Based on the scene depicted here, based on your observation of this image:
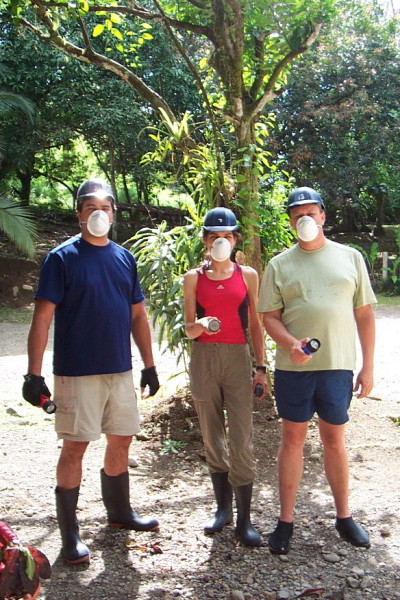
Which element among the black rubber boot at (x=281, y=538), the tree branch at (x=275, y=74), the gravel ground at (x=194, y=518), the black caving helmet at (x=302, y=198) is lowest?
Answer: the gravel ground at (x=194, y=518)

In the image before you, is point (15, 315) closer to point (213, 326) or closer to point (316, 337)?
point (213, 326)

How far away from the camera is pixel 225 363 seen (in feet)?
11.5

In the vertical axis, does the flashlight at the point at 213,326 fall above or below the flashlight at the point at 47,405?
above

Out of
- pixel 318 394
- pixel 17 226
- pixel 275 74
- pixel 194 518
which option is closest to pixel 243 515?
pixel 194 518

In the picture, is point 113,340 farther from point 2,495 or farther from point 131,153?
point 131,153

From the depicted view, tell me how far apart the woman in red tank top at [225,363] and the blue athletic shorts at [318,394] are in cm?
23

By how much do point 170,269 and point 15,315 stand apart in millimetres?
→ 7788

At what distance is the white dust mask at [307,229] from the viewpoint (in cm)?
328

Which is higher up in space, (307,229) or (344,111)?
(344,111)

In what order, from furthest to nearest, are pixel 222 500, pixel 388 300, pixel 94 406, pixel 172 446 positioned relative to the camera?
pixel 388 300 → pixel 172 446 → pixel 222 500 → pixel 94 406

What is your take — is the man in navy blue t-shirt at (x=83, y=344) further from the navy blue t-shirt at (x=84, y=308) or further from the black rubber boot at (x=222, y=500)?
the black rubber boot at (x=222, y=500)

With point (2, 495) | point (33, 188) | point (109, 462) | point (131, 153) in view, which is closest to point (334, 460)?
point (109, 462)

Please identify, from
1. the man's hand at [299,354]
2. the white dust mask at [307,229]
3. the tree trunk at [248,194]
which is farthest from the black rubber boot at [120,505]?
the tree trunk at [248,194]

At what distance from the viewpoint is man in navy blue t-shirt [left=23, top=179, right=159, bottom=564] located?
3.21m
